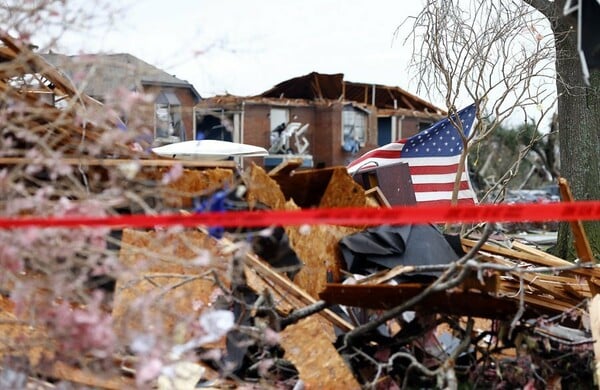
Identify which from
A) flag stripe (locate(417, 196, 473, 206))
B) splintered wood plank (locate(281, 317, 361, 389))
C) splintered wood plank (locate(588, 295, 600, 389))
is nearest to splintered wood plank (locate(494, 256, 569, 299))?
splintered wood plank (locate(588, 295, 600, 389))

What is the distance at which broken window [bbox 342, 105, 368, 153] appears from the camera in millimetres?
44125

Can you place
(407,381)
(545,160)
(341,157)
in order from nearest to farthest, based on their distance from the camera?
1. (407,381)
2. (545,160)
3. (341,157)

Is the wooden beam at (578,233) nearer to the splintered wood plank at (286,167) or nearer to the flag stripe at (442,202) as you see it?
the splintered wood plank at (286,167)

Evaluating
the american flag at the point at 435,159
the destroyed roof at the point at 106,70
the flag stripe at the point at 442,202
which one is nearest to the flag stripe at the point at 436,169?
the american flag at the point at 435,159

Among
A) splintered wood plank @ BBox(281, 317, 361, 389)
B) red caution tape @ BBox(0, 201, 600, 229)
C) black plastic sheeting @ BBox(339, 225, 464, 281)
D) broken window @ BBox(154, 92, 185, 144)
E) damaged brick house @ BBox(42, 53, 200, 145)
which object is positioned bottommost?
splintered wood plank @ BBox(281, 317, 361, 389)

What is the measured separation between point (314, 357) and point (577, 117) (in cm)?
933

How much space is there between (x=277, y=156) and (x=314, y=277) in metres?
34.4

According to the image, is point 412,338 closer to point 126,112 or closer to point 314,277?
point 314,277

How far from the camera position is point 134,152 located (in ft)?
13.1

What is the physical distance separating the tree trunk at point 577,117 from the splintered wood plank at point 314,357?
8802mm

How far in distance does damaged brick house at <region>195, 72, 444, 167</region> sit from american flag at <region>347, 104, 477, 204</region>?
91.7 ft

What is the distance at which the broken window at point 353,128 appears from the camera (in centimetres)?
4412

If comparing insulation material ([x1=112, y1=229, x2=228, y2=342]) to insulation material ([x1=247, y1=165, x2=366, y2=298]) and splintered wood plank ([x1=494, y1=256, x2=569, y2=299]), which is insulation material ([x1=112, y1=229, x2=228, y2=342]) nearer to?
insulation material ([x1=247, y1=165, x2=366, y2=298])

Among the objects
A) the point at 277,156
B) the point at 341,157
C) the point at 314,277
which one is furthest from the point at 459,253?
the point at 341,157
